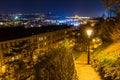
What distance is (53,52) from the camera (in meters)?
10.4

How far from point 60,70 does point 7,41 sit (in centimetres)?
4783

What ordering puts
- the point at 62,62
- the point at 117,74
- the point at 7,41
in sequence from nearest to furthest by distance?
1. the point at 62,62
2. the point at 117,74
3. the point at 7,41

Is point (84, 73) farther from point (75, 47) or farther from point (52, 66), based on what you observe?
point (75, 47)

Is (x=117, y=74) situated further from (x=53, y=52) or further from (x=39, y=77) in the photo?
(x=39, y=77)

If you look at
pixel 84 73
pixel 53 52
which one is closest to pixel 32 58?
pixel 53 52

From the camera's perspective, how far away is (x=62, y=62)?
10.3m

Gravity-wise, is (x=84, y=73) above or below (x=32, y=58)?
below

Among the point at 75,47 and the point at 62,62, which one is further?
the point at 75,47

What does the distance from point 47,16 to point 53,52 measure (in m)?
176

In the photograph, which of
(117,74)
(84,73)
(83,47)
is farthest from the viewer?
(83,47)

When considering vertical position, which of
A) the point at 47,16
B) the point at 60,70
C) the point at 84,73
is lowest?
the point at 84,73

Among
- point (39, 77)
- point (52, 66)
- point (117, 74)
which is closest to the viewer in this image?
point (39, 77)

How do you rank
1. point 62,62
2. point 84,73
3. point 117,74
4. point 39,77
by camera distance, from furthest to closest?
point 84,73 → point 117,74 → point 62,62 → point 39,77

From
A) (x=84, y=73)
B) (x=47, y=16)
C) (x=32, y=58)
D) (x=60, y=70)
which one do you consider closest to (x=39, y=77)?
(x=60, y=70)
